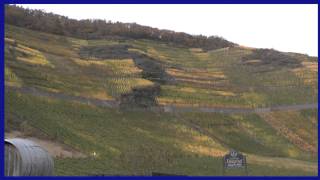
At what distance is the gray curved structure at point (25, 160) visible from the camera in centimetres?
1273

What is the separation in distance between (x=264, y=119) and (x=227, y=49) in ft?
79.6

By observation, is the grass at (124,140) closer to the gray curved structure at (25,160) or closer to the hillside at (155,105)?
the hillside at (155,105)

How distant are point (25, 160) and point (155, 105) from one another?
26183mm

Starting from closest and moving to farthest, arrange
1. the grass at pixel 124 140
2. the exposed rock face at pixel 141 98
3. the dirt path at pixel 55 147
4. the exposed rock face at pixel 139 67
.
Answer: the grass at pixel 124 140 → the dirt path at pixel 55 147 → the exposed rock face at pixel 141 98 → the exposed rock face at pixel 139 67

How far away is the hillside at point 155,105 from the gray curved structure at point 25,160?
5516mm

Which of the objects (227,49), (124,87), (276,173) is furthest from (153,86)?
(227,49)

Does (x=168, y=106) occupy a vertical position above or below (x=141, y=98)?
below

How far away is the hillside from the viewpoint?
2628 centimetres

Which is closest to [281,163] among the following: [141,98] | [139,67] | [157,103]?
[157,103]

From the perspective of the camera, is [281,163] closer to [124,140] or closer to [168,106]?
[124,140]

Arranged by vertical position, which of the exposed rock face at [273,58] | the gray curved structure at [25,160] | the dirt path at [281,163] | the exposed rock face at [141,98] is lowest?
the dirt path at [281,163]

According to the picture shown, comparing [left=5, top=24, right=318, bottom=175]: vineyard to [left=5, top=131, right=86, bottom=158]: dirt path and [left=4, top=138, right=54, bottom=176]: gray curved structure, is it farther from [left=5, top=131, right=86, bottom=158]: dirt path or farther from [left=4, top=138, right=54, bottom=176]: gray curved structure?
[left=4, top=138, right=54, bottom=176]: gray curved structure

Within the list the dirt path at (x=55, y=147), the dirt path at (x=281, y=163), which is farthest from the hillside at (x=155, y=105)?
the dirt path at (x=55, y=147)

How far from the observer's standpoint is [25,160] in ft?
41.6
